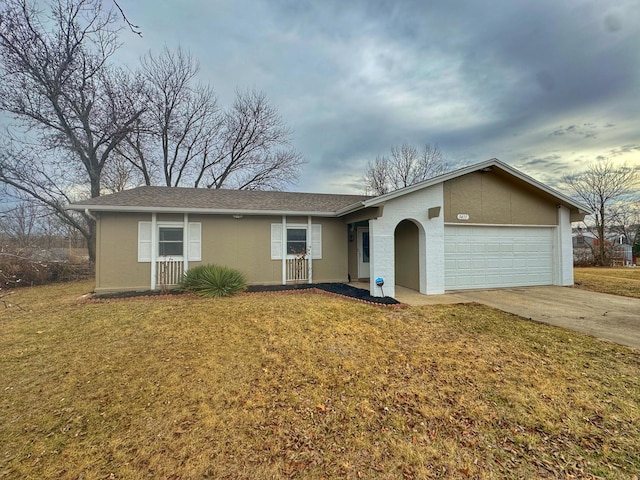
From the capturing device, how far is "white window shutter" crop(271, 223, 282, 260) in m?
10.1

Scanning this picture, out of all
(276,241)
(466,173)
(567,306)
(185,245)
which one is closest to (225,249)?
(185,245)

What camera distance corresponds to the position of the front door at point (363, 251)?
1089 centimetres

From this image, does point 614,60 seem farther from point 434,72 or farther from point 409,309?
point 409,309

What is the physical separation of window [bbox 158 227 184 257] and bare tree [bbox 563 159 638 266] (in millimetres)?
26946

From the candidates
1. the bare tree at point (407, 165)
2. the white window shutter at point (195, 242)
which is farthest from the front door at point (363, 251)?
the bare tree at point (407, 165)

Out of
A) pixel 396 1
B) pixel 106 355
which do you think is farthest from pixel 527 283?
pixel 106 355

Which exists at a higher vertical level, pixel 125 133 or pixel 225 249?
pixel 125 133

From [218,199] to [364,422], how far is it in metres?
9.40

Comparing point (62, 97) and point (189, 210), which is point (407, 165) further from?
point (62, 97)

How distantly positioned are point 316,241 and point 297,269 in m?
1.29

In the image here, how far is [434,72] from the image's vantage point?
10.3 meters

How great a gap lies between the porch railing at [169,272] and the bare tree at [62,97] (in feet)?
20.8

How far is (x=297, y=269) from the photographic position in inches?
403

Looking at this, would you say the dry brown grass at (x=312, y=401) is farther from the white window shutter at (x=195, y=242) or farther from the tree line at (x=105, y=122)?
the tree line at (x=105, y=122)
